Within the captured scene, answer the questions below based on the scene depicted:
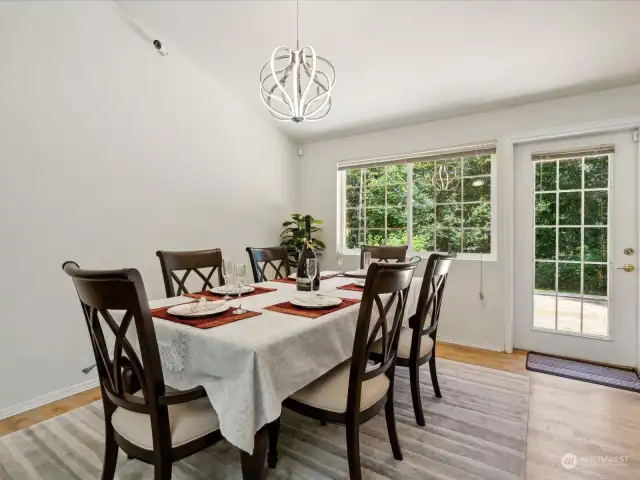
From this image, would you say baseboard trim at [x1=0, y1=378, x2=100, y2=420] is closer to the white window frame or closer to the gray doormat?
the white window frame

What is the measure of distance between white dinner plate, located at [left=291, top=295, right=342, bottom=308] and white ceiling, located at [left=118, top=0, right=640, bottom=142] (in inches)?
78.7

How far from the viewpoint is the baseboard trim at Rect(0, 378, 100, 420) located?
87.4 inches


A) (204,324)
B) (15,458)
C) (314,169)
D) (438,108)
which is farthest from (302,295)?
(314,169)

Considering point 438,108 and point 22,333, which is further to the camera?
point 438,108

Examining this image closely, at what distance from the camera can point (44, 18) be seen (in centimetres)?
238

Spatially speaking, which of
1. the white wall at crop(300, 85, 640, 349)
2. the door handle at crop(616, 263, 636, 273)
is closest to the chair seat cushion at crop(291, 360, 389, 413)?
the white wall at crop(300, 85, 640, 349)

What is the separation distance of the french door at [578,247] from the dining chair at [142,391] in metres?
3.07

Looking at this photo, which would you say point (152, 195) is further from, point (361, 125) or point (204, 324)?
point (361, 125)

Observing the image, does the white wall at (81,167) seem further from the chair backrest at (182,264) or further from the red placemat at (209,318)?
the red placemat at (209,318)

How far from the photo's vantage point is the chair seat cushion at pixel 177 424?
3.86 feet

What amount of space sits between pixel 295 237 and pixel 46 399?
260 centimetres

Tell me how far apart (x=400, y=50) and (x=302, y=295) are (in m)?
2.08

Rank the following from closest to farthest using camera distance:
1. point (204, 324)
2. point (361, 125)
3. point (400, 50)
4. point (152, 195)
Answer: point (204, 324), point (400, 50), point (152, 195), point (361, 125)

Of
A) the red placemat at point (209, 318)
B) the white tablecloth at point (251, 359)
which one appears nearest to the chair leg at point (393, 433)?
the white tablecloth at point (251, 359)
